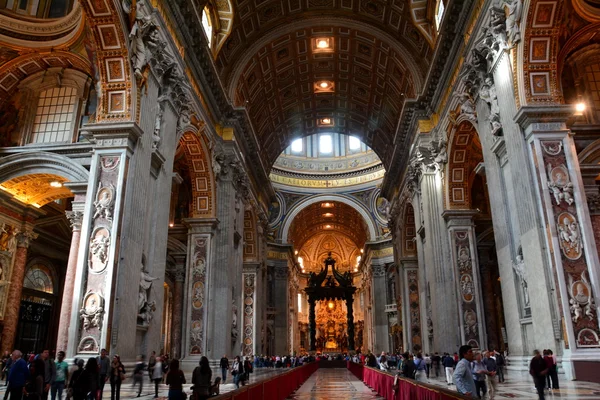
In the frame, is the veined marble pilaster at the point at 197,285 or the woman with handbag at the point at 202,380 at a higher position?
the veined marble pilaster at the point at 197,285

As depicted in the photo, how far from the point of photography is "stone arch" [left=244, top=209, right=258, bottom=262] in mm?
26484

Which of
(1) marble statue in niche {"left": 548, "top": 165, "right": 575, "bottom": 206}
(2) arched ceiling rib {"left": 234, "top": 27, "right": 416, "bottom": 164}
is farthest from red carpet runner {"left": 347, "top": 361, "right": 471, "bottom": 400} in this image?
(2) arched ceiling rib {"left": 234, "top": 27, "right": 416, "bottom": 164}

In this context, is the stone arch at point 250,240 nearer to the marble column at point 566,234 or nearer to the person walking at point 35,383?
the marble column at point 566,234

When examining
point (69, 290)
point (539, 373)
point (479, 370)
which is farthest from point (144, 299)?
point (539, 373)

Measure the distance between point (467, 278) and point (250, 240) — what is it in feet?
45.7

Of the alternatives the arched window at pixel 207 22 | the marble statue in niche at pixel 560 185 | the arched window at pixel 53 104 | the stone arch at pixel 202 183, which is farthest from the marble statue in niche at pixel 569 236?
the arched window at pixel 207 22

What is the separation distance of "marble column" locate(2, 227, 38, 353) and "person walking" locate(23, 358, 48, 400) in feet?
35.0

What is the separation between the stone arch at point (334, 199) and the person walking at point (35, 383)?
1426 inches

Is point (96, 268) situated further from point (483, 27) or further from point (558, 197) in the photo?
point (483, 27)

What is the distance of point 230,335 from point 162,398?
1010 cm

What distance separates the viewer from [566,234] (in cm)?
909

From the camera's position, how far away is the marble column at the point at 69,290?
32.7ft

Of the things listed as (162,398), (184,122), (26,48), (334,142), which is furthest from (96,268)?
(334,142)

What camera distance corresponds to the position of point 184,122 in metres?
14.1
